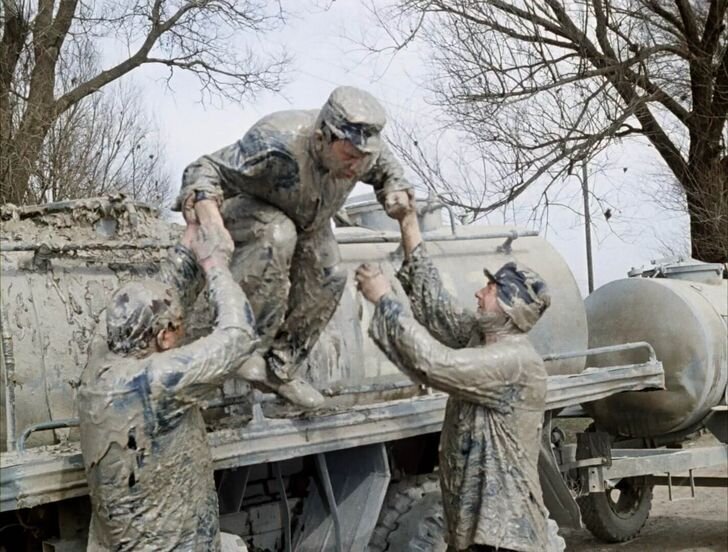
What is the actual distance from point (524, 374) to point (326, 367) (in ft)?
4.67

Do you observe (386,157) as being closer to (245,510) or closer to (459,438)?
(459,438)

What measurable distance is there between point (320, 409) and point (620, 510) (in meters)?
4.60

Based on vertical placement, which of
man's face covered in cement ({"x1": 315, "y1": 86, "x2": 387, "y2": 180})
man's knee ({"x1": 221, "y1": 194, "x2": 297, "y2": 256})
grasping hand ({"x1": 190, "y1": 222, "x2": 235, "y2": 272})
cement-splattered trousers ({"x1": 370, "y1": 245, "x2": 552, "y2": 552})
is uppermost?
man's face covered in cement ({"x1": 315, "y1": 86, "x2": 387, "y2": 180})

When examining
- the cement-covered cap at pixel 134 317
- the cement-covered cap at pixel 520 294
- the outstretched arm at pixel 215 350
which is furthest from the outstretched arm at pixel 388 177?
the cement-covered cap at pixel 134 317

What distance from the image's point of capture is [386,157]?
428 cm

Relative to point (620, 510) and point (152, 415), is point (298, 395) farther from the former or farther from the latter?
point (620, 510)

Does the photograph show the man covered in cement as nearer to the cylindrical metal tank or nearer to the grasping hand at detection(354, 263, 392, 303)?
the grasping hand at detection(354, 263, 392, 303)

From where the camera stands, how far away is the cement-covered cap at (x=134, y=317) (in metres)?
3.28

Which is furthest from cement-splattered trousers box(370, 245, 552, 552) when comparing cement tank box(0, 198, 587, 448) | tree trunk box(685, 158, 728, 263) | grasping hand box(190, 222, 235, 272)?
tree trunk box(685, 158, 728, 263)

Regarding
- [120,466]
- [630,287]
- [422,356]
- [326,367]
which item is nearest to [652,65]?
[630,287]

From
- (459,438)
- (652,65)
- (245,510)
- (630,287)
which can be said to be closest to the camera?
(459,438)

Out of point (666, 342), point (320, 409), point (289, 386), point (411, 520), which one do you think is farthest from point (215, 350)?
point (666, 342)

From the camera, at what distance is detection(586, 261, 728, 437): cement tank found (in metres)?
7.69

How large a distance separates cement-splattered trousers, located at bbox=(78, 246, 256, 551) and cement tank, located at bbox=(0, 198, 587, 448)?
0.59 m
